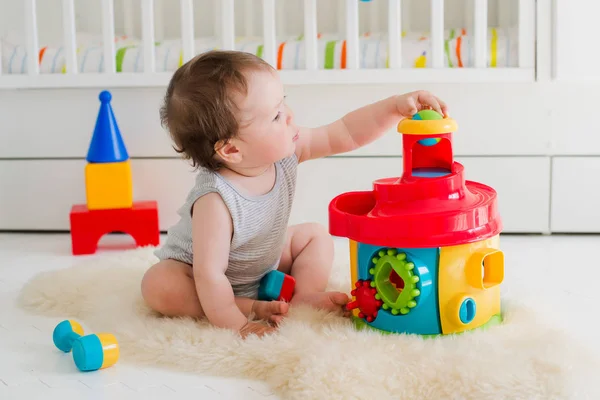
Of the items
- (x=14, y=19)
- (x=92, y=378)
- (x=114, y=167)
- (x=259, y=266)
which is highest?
(x=14, y=19)

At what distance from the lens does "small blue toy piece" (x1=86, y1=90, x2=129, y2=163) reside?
1949mm

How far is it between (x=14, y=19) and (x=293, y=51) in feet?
3.45

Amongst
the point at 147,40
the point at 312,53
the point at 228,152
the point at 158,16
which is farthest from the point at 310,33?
the point at 158,16

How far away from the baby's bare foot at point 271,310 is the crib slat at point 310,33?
779 millimetres

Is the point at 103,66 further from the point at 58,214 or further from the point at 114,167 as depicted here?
the point at 58,214

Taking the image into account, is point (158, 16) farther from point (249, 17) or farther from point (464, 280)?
point (464, 280)

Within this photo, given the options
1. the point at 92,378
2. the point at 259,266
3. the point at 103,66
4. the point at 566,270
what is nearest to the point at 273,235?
the point at 259,266

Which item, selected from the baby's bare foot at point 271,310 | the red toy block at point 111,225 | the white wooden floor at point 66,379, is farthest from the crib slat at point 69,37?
the baby's bare foot at point 271,310

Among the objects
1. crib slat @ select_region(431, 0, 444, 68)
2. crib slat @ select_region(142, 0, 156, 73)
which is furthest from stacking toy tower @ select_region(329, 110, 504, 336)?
crib slat @ select_region(142, 0, 156, 73)

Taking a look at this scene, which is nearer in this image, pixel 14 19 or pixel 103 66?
pixel 103 66

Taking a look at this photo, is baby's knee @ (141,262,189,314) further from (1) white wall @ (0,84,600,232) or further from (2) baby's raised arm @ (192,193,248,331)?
(1) white wall @ (0,84,600,232)

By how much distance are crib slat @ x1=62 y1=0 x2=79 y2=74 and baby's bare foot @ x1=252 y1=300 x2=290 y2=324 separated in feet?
3.16

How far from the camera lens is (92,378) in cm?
117

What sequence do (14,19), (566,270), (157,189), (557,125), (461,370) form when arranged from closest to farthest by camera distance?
(461,370) → (566,270) → (557,125) → (157,189) → (14,19)
